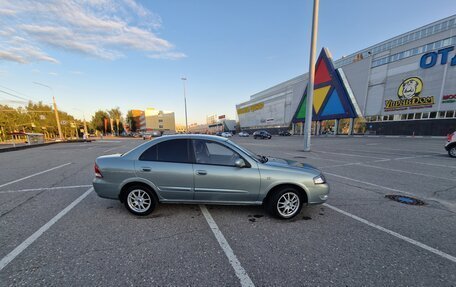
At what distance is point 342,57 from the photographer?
42.8m

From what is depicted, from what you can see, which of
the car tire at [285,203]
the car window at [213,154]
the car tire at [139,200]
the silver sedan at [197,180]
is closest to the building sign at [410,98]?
the silver sedan at [197,180]

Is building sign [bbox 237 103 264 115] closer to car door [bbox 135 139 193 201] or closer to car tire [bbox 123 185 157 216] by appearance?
car door [bbox 135 139 193 201]

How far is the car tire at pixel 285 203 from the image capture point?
3.44 meters

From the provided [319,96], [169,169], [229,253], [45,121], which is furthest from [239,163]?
[45,121]

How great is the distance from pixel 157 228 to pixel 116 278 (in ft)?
3.50

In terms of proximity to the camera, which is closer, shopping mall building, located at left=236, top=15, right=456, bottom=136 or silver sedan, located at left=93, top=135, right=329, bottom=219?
silver sedan, located at left=93, top=135, right=329, bottom=219

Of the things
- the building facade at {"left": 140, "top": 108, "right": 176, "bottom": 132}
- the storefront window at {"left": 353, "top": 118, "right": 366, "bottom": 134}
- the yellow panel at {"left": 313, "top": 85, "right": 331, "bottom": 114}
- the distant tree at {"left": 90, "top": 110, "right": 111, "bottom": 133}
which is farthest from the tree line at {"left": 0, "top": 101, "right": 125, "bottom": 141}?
the storefront window at {"left": 353, "top": 118, "right": 366, "bottom": 134}

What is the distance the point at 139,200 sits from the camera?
3627mm

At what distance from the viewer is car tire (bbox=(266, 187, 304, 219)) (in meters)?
3.44

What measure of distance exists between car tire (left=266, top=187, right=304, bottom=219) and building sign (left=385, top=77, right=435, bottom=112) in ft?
118

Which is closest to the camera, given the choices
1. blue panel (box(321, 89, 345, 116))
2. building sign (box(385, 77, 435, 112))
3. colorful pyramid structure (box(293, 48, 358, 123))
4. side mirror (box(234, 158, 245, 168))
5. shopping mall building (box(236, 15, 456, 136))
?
side mirror (box(234, 158, 245, 168))

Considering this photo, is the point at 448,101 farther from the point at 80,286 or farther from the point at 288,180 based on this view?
the point at 80,286

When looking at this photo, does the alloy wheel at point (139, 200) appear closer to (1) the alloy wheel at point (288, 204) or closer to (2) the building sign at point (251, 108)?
(1) the alloy wheel at point (288, 204)

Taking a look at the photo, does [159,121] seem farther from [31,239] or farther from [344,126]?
[31,239]
